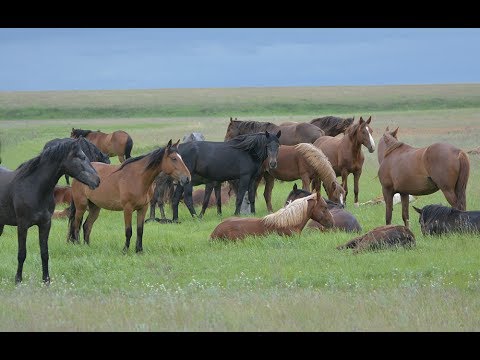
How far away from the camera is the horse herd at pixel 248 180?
33.0 feet

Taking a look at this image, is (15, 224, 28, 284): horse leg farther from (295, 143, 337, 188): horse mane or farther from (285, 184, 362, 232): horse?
(295, 143, 337, 188): horse mane

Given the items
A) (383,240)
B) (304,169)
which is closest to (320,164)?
(304,169)

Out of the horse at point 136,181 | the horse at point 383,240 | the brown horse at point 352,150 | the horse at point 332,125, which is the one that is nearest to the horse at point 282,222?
the horse at point 136,181

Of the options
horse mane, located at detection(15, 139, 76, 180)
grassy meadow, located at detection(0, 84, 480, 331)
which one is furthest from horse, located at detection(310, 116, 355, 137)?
horse mane, located at detection(15, 139, 76, 180)

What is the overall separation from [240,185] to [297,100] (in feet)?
294

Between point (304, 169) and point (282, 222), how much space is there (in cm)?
523

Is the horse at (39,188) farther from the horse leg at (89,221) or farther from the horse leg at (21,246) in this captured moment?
the horse leg at (89,221)

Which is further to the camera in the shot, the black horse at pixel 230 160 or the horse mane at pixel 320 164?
the black horse at pixel 230 160

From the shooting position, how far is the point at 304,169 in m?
17.6

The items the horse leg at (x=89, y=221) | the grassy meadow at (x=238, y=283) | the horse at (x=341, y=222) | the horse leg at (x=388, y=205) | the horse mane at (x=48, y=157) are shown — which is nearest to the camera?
the grassy meadow at (x=238, y=283)

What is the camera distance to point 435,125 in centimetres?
4862

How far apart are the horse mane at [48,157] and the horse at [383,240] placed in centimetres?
414

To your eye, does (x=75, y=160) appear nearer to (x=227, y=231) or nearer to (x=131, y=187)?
(x=131, y=187)

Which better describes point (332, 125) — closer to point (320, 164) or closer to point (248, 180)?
point (248, 180)
